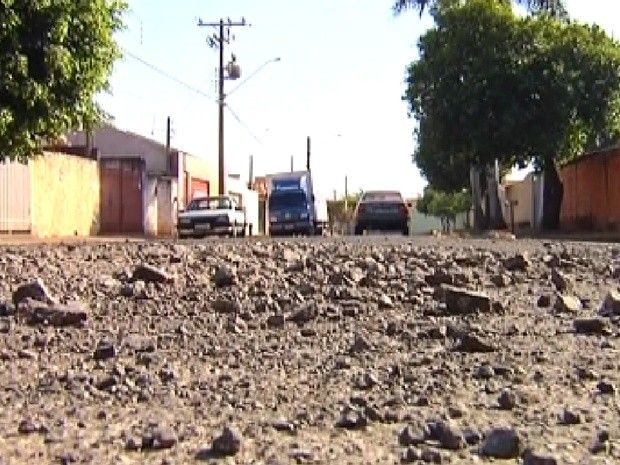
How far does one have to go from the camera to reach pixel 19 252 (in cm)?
1669

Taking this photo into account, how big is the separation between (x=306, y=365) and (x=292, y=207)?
35.4 metres

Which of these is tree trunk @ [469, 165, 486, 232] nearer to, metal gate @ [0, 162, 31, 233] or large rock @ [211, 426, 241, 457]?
metal gate @ [0, 162, 31, 233]

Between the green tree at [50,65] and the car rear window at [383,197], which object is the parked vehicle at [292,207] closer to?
the car rear window at [383,197]

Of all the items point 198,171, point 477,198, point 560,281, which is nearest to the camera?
point 560,281

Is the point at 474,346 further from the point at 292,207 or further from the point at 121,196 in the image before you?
the point at 121,196

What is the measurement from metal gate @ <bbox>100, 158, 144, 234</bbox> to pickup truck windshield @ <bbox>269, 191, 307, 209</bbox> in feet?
19.6

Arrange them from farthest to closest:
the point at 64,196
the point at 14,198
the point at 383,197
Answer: the point at 383,197 < the point at 64,196 < the point at 14,198

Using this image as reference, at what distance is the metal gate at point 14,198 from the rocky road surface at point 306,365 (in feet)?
63.2

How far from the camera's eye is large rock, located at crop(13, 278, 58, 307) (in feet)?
33.3

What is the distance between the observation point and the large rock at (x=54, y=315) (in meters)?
9.40

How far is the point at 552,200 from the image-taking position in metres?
39.3

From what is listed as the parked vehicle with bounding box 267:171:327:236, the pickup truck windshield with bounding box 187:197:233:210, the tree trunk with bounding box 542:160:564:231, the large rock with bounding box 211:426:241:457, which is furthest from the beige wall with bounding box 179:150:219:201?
the large rock with bounding box 211:426:241:457

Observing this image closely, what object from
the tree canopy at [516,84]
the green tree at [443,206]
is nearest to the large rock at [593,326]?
the tree canopy at [516,84]

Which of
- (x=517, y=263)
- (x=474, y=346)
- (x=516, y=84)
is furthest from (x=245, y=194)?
(x=474, y=346)
